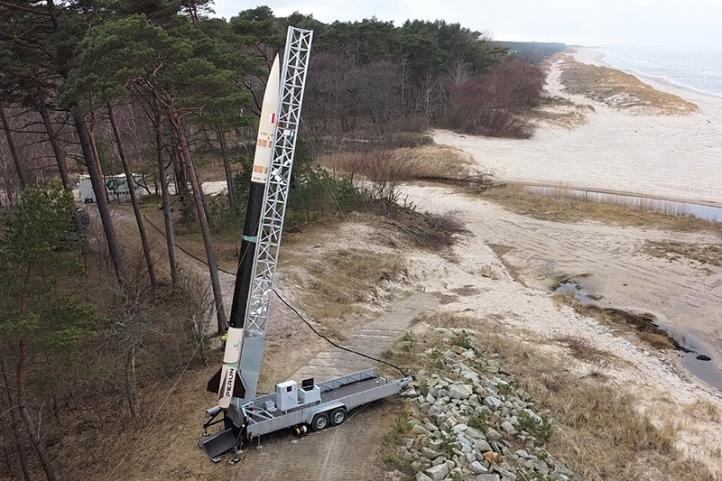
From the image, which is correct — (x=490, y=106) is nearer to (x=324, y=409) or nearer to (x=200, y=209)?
(x=200, y=209)

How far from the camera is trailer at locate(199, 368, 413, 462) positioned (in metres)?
14.2

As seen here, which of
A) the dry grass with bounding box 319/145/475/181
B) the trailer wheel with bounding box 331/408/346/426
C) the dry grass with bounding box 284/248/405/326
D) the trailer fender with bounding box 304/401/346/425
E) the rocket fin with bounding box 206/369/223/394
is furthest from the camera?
the dry grass with bounding box 319/145/475/181

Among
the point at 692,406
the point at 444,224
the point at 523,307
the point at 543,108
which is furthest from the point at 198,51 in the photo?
the point at 543,108

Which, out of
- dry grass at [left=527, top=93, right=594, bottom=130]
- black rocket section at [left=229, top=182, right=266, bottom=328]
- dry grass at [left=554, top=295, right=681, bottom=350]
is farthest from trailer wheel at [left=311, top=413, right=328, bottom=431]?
dry grass at [left=527, top=93, right=594, bottom=130]

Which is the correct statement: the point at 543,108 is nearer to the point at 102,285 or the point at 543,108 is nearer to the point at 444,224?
the point at 444,224

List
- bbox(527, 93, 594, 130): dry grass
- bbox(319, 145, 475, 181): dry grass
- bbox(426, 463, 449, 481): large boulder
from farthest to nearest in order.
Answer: bbox(527, 93, 594, 130): dry grass < bbox(319, 145, 475, 181): dry grass < bbox(426, 463, 449, 481): large boulder

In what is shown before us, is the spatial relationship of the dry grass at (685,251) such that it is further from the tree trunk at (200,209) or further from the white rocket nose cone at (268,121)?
the white rocket nose cone at (268,121)

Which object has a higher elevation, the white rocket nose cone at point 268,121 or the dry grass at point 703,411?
the white rocket nose cone at point 268,121

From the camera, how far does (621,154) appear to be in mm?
62719

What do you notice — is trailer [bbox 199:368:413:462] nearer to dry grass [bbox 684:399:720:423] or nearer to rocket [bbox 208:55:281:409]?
rocket [bbox 208:55:281:409]

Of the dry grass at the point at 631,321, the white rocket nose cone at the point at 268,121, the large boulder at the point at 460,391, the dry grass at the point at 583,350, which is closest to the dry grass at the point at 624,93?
the dry grass at the point at 631,321

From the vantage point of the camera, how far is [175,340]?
19.7m

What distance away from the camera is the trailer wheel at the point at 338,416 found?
15175 mm

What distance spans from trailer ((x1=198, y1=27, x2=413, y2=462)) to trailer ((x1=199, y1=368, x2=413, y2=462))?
0.08 ft
